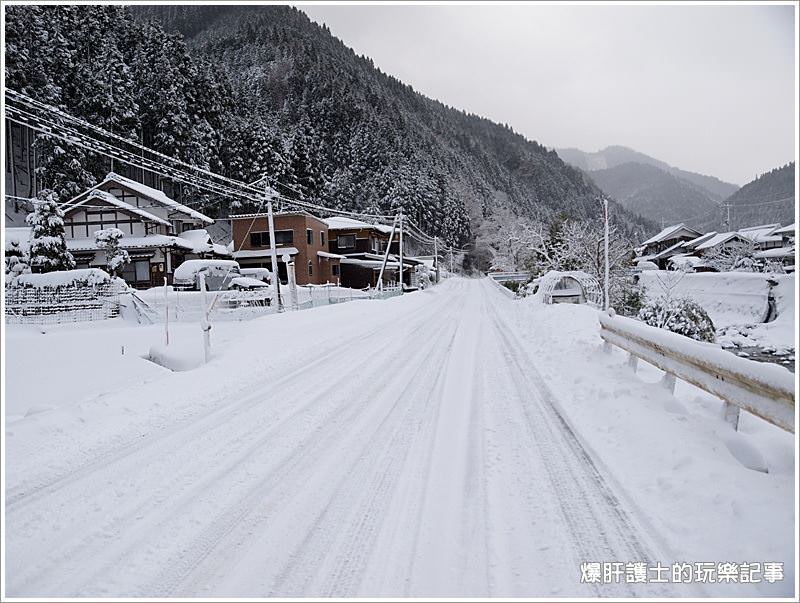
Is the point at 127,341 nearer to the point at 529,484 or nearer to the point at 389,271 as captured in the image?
the point at 529,484

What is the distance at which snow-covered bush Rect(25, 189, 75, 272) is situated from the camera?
88.0 ft

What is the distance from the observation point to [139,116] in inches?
1811

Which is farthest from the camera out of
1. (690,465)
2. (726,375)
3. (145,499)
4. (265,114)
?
(265,114)

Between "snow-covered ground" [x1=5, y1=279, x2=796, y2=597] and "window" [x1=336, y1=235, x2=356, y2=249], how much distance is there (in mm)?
45054

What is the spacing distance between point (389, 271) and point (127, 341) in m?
41.0

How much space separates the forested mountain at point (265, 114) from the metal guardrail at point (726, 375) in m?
6.20

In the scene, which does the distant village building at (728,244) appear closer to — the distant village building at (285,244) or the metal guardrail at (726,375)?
the metal guardrail at (726,375)

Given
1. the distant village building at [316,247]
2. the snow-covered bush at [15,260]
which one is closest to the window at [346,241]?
the distant village building at [316,247]

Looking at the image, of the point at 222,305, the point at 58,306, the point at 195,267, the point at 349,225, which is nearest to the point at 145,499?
the point at 222,305

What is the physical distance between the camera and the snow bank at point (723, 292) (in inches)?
829

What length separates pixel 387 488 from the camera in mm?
3701

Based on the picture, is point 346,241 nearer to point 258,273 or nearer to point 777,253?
point 258,273

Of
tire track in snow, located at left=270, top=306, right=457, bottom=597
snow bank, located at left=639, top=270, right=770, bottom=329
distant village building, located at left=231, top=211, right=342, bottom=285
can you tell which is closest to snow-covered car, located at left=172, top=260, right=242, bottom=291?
distant village building, located at left=231, top=211, right=342, bottom=285

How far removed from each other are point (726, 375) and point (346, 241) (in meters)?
49.1
